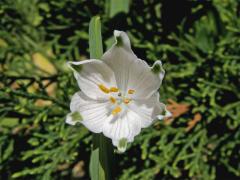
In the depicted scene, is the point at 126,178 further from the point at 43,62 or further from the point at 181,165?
the point at 43,62

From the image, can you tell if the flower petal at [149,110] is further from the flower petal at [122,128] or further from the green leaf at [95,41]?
the green leaf at [95,41]

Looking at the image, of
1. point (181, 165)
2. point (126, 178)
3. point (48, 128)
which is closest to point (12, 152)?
point (48, 128)

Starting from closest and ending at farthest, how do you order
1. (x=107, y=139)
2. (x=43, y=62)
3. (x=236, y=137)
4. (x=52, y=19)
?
(x=107, y=139), (x=236, y=137), (x=52, y=19), (x=43, y=62)

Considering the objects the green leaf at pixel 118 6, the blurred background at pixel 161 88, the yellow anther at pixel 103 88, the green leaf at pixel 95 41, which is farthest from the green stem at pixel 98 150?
the green leaf at pixel 118 6

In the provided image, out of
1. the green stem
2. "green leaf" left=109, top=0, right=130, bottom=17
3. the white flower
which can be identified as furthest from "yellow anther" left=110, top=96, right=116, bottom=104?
"green leaf" left=109, top=0, right=130, bottom=17

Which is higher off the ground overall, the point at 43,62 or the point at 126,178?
the point at 43,62

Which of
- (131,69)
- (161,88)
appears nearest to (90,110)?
(131,69)
